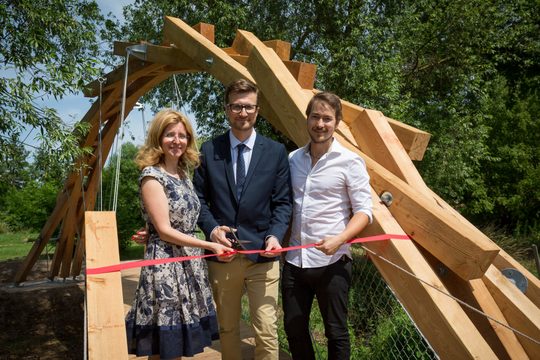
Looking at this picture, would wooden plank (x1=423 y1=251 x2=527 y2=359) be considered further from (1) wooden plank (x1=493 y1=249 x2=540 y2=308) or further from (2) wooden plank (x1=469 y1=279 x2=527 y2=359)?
(1) wooden plank (x1=493 y1=249 x2=540 y2=308)

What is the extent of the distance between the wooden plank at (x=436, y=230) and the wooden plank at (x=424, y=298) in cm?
7

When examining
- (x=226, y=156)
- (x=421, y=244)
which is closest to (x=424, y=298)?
(x=421, y=244)

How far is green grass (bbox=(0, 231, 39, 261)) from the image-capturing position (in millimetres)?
14335

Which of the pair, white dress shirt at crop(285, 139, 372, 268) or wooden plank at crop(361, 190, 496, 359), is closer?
wooden plank at crop(361, 190, 496, 359)

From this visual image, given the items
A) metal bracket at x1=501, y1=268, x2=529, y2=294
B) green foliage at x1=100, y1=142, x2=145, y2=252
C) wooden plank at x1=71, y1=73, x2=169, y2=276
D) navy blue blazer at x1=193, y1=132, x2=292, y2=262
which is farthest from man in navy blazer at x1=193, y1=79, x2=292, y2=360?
green foliage at x1=100, y1=142, x2=145, y2=252

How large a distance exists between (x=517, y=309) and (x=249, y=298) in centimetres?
126

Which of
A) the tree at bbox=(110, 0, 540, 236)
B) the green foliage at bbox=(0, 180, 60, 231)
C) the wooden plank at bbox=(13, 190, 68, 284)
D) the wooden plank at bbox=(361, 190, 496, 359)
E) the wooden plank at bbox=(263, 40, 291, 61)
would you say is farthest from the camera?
the green foliage at bbox=(0, 180, 60, 231)

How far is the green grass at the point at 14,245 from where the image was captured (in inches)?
564

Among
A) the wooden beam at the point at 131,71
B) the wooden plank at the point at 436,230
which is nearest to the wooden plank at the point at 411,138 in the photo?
the wooden plank at the point at 436,230

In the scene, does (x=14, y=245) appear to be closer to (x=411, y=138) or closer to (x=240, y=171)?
(x=240, y=171)

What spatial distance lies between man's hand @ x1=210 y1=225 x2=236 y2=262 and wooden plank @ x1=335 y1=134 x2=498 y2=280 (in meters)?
0.85

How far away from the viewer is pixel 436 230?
2.16 meters

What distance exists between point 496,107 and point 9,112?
12.4 metres

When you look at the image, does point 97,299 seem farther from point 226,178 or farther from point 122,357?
point 226,178
